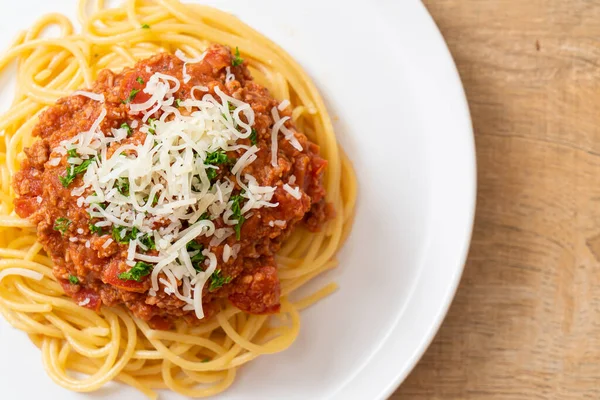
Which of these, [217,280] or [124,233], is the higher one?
[124,233]

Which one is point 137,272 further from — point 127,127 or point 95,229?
point 127,127

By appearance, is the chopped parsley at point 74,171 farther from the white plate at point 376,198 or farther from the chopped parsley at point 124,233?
the white plate at point 376,198

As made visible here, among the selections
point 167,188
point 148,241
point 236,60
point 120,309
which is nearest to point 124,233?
point 148,241

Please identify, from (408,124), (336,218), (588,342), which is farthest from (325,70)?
(588,342)

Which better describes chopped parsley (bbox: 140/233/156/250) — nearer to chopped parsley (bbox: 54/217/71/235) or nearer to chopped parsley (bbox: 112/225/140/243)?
chopped parsley (bbox: 112/225/140/243)

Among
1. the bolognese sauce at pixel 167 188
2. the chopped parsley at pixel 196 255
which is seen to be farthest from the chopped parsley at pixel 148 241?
the chopped parsley at pixel 196 255

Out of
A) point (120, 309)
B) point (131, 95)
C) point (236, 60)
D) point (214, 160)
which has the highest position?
point (236, 60)

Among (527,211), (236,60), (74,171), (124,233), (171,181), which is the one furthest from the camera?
(527,211)
